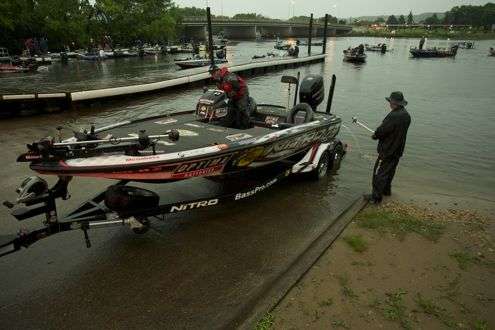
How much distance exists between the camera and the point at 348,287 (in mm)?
4051

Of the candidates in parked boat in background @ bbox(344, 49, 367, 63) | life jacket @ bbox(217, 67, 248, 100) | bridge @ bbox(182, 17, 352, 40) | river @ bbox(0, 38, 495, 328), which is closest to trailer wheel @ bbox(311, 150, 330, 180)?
river @ bbox(0, 38, 495, 328)

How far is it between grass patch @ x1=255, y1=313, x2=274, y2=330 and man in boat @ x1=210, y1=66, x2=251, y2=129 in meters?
4.35

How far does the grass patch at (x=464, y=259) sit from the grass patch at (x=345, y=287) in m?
1.46

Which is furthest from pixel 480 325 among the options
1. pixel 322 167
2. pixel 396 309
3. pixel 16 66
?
pixel 16 66

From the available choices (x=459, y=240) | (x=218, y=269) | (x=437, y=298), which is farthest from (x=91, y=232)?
(x=459, y=240)

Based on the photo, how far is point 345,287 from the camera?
4047 mm

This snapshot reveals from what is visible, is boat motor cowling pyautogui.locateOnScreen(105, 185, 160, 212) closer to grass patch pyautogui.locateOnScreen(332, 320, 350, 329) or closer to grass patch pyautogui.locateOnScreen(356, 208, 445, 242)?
grass patch pyautogui.locateOnScreen(332, 320, 350, 329)

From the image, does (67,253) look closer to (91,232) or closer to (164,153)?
(91,232)

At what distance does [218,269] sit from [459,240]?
3.34 metres

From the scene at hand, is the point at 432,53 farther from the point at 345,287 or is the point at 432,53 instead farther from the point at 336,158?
the point at 345,287

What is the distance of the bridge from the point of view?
87988 millimetres

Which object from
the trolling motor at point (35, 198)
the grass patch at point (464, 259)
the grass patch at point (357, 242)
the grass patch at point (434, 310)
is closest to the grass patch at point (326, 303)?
the grass patch at point (434, 310)

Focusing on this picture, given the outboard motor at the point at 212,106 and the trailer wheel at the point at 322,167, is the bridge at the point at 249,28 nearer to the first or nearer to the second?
the outboard motor at the point at 212,106

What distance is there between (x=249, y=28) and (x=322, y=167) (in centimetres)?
10941
